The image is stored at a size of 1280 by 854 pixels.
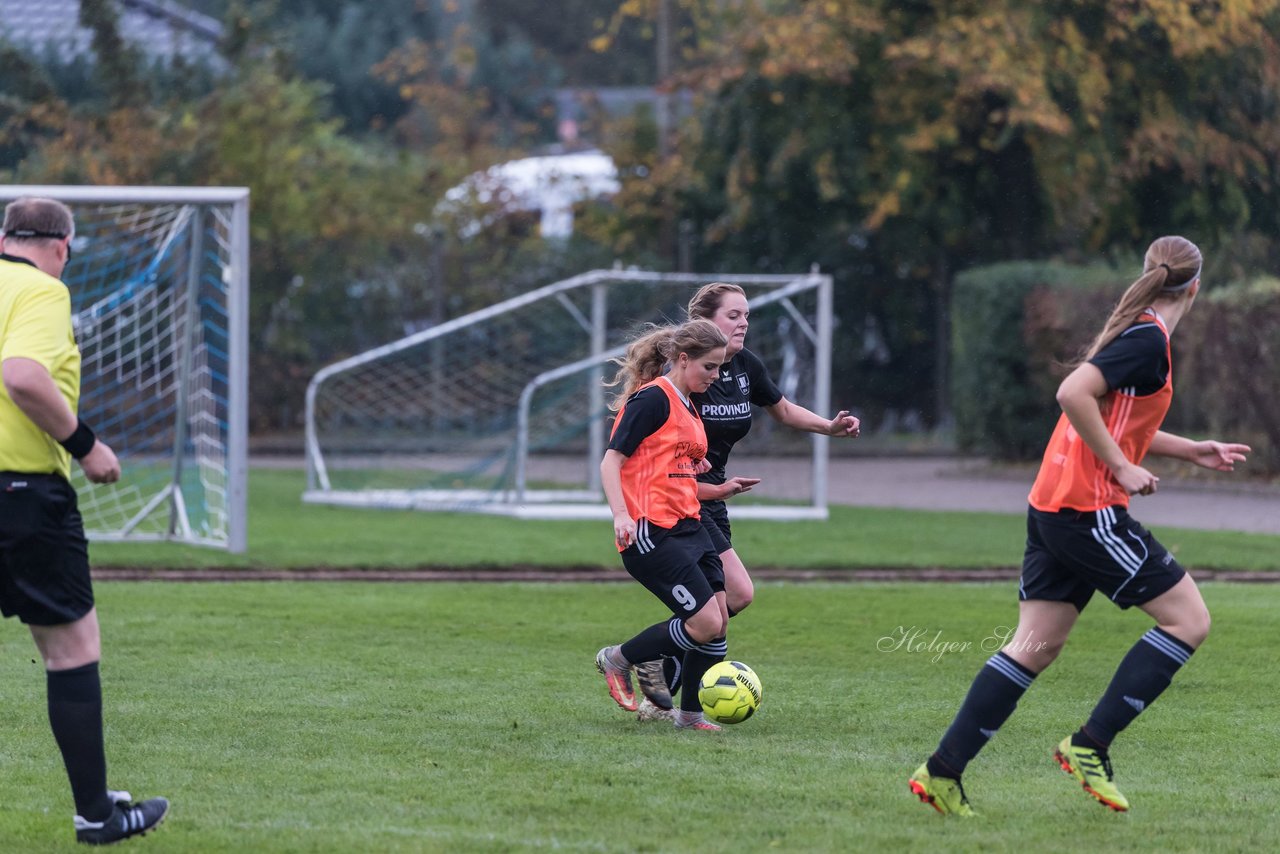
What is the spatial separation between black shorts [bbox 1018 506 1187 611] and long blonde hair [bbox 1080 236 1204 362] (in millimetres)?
494

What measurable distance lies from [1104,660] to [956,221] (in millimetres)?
16716

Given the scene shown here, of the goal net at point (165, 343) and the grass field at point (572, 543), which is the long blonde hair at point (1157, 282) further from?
the goal net at point (165, 343)

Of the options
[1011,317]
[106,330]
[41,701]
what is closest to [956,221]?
[1011,317]

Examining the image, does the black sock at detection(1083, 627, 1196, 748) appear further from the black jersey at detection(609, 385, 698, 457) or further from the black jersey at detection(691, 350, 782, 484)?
the black jersey at detection(691, 350, 782, 484)

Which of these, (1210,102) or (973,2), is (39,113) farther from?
(1210,102)

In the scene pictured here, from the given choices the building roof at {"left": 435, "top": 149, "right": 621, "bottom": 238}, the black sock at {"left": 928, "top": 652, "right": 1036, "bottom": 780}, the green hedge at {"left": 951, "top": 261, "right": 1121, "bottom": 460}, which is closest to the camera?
the black sock at {"left": 928, "top": 652, "right": 1036, "bottom": 780}

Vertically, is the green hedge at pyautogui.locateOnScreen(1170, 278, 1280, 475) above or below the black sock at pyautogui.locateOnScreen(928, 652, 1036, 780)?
below

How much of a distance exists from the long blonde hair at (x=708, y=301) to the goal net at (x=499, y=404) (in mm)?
9763


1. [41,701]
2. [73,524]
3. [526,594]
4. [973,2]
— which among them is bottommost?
[526,594]

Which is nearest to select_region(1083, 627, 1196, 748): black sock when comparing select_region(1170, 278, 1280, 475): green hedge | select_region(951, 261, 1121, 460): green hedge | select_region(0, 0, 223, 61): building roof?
select_region(1170, 278, 1280, 475): green hedge

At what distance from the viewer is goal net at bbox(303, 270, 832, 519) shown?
1739cm

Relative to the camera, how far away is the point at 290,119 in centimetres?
2819

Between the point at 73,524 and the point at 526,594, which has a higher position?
the point at 73,524

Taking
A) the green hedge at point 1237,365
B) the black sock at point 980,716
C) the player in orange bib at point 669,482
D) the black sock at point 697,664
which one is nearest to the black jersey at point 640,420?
the player in orange bib at point 669,482
